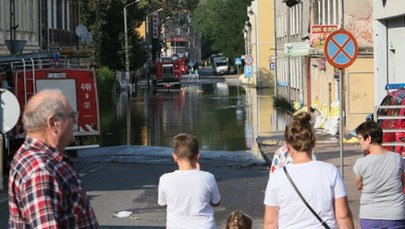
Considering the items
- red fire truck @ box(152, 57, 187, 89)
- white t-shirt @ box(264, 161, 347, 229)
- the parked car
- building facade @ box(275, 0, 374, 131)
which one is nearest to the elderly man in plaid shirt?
white t-shirt @ box(264, 161, 347, 229)

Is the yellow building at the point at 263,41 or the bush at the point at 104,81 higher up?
the yellow building at the point at 263,41

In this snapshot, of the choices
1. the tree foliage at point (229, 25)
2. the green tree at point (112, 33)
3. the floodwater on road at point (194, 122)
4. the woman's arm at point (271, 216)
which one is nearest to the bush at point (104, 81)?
the floodwater on road at point (194, 122)

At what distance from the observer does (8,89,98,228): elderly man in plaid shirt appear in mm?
3770

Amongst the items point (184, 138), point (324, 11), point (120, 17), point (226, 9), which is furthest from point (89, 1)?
point (184, 138)

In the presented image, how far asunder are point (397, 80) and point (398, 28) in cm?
139

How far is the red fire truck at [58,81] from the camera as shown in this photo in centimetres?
1941

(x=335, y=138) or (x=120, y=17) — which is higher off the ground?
(x=120, y=17)

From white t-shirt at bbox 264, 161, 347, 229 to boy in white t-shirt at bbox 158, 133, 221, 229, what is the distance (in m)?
0.90

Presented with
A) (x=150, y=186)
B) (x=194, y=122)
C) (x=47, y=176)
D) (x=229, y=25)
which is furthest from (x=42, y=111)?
(x=229, y=25)

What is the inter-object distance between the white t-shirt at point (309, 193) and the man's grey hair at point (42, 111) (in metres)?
1.94

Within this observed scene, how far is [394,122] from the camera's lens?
12289 mm

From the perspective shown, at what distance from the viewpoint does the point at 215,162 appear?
68.1 feet

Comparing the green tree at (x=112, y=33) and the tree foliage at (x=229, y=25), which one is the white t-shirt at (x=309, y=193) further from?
the tree foliage at (x=229, y=25)

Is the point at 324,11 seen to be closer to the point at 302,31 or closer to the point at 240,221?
the point at 302,31
